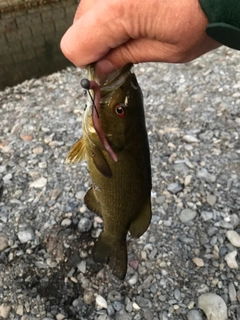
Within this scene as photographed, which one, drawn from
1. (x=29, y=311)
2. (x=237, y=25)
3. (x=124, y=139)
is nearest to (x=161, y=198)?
(x=29, y=311)

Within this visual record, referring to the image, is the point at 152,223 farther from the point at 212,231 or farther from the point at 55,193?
the point at 55,193

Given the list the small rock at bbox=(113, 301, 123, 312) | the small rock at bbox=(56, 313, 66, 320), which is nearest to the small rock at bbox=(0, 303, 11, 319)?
the small rock at bbox=(56, 313, 66, 320)

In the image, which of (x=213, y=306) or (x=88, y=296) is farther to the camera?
(x=88, y=296)

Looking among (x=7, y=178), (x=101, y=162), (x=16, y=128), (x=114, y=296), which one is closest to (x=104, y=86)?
(x=101, y=162)

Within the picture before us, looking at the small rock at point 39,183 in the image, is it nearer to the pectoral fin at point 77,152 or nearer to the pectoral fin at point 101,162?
the pectoral fin at point 77,152

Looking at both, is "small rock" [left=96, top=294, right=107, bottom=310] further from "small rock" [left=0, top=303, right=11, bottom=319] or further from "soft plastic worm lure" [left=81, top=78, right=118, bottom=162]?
"soft plastic worm lure" [left=81, top=78, right=118, bottom=162]

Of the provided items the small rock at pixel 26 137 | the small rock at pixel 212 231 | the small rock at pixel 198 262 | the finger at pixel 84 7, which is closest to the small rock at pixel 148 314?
the small rock at pixel 198 262

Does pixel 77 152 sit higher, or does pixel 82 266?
pixel 77 152
